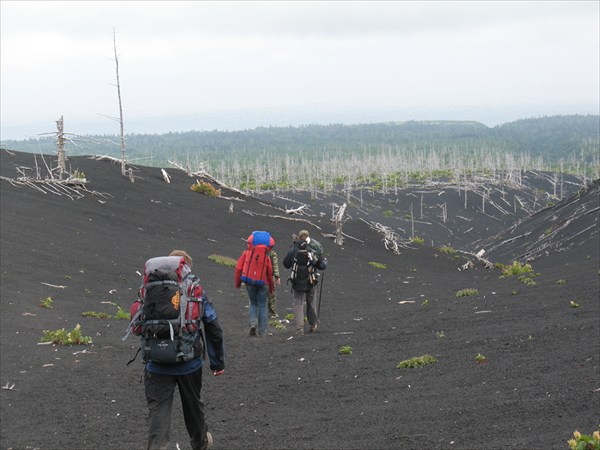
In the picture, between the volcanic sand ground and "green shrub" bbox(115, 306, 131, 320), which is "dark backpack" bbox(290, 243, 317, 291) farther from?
"green shrub" bbox(115, 306, 131, 320)

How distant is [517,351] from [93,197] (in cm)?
2681

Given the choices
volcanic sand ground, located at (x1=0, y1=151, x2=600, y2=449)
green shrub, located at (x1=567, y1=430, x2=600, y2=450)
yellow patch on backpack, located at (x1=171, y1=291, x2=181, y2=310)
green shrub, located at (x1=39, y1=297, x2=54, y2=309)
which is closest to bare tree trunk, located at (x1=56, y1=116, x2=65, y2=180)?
volcanic sand ground, located at (x1=0, y1=151, x2=600, y2=449)

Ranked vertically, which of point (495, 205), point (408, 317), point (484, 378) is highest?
point (484, 378)

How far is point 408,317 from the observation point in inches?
711

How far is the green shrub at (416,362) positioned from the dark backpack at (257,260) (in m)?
3.58

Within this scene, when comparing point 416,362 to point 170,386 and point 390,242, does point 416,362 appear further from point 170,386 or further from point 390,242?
point 390,242

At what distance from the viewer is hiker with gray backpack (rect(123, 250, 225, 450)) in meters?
6.69

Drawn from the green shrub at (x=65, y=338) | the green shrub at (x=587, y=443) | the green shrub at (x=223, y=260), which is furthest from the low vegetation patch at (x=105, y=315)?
the green shrub at (x=587, y=443)

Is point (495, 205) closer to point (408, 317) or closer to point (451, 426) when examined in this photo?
point (408, 317)

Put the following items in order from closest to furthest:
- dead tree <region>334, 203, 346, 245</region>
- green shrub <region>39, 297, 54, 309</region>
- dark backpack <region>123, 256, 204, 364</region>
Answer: dark backpack <region>123, 256, 204, 364</region>
green shrub <region>39, 297, 54, 309</region>
dead tree <region>334, 203, 346, 245</region>

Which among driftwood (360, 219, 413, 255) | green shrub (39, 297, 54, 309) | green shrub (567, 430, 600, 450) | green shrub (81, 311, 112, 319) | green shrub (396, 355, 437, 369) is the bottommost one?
driftwood (360, 219, 413, 255)

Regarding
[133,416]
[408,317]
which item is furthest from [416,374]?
A: [408,317]

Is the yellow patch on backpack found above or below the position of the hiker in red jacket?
above

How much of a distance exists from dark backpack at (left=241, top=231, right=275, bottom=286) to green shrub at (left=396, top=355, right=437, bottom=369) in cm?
358
